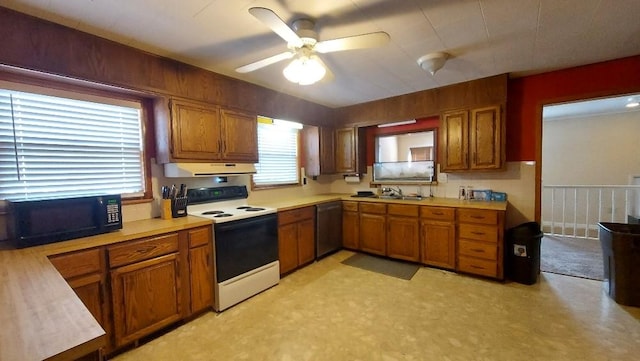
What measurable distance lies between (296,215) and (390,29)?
2293 millimetres

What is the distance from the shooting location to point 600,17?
6.37ft

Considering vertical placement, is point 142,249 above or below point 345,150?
below

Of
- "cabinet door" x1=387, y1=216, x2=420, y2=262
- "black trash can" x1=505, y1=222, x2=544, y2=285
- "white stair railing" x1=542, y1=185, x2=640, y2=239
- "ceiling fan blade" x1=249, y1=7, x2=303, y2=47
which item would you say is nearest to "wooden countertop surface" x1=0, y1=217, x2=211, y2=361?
"ceiling fan blade" x1=249, y1=7, x2=303, y2=47

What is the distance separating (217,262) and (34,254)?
121 cm

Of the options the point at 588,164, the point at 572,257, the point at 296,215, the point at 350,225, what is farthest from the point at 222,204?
the point at 588,164

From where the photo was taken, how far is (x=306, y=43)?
184cm

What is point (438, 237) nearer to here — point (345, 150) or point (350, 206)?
point (350, 206)

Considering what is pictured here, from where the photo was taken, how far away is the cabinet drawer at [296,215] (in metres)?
3.22

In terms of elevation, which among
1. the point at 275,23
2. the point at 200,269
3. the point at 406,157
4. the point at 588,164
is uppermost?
the point at 275,23

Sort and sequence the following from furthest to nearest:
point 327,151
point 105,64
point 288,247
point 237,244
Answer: point 327,151
point 288,247
point 237,244
point 105,64

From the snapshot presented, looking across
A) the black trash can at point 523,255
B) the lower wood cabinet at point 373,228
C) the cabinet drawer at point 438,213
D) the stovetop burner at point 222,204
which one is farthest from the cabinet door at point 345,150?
the black trash can at point 523,255

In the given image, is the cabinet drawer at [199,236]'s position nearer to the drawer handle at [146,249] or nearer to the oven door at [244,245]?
the oven door at [244,245]

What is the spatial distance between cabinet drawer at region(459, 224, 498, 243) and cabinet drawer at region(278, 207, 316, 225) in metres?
1.90

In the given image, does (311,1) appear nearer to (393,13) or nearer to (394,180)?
(393,13)
